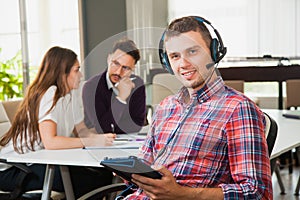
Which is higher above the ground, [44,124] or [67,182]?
[44,124]

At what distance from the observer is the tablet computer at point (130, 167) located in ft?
3.67

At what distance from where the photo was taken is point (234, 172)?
4.09 ft

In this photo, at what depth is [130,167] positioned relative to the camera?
111cm

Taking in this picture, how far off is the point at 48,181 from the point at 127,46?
1277 millimetres

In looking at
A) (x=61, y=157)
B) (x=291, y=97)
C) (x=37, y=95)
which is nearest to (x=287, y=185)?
(x=291, y=97)

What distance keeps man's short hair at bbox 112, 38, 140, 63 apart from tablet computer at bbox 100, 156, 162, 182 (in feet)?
0.71

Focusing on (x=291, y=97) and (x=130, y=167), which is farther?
(x=291, y=97)

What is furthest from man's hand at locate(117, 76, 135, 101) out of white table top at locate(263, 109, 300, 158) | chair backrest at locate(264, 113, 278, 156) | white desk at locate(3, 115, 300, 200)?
white table top at locate(263, 109, 300, 158)

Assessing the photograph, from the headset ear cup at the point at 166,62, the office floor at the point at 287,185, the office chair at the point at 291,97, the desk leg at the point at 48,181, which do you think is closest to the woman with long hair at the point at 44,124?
the desk leg at the point at 48,181

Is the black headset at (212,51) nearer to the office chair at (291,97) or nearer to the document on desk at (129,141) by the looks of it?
the document on desk at (129,141)

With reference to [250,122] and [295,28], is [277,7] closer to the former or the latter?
[295,28]

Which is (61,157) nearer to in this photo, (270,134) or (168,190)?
(270,134)

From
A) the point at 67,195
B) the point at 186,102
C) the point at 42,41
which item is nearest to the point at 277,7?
the point at 42,41

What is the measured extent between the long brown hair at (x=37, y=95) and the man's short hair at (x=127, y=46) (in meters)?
1.27
